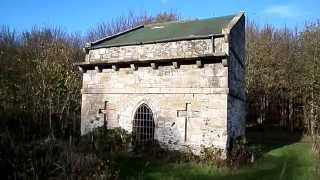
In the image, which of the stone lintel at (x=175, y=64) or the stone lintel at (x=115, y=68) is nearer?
the stone lintel at (x=175, y=64)

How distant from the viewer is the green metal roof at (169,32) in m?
17.9

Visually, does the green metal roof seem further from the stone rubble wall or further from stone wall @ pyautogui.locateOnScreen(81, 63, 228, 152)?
stone wall @ pyautogui.locateOnScreen(81, 63, 228, 152)

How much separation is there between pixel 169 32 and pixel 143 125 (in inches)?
209

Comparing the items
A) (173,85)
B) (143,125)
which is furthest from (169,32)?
(143,125)

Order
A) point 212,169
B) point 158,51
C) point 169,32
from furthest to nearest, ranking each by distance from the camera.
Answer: point 169,32 → point 158,51 → point 212,169

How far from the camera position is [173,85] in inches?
661

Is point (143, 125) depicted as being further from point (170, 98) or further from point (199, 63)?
point (199, 63)

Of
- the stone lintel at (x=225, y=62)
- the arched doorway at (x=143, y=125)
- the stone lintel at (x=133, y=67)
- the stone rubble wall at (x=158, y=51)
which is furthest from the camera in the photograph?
the stone lintel at (x=133, y=67)

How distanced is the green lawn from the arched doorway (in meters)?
2.15

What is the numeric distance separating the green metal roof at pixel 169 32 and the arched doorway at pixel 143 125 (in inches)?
132

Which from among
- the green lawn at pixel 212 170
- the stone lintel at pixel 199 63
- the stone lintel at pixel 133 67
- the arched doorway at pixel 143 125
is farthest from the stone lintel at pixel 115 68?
the green lawn at pixel 212 170

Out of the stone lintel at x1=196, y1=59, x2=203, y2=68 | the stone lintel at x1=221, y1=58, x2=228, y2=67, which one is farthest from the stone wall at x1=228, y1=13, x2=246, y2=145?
the stone lintel at x1=196, y1=59, x2=203, y2=68

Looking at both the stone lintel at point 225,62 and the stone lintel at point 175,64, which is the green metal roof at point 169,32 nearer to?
the stone lintel at point 175,64

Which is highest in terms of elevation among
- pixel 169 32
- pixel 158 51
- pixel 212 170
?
pixel 169 32
